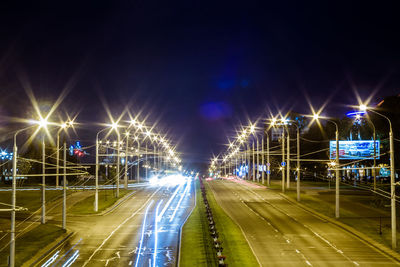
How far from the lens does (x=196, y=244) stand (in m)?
30.1

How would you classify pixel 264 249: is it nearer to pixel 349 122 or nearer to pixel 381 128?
pixel 381 128

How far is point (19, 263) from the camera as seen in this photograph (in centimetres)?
2583

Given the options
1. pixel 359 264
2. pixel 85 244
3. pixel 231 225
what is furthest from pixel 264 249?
pixel 85 244

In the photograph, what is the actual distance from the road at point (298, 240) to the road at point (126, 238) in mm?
6036

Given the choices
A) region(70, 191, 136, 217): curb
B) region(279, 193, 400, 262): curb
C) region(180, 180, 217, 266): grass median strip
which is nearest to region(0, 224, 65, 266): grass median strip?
region(70, 191, 136, 217): curb

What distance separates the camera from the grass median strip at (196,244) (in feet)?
83.5

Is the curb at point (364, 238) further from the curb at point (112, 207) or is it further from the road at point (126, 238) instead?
the curb at point (112, 207)

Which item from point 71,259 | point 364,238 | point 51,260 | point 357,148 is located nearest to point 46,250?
point 51,260

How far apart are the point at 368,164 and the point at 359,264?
5989cm

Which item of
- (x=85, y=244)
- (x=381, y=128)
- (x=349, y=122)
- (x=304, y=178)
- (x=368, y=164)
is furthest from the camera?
(x=304, y=178)

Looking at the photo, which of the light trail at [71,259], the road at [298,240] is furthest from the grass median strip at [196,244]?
the light trail at [71,259]

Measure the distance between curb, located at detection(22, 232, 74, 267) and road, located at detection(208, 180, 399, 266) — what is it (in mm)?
13935

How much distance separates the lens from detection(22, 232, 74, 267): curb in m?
26.6

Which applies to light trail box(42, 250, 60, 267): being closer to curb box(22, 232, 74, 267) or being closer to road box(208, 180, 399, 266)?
curb box(22, 232, 74, 267)
